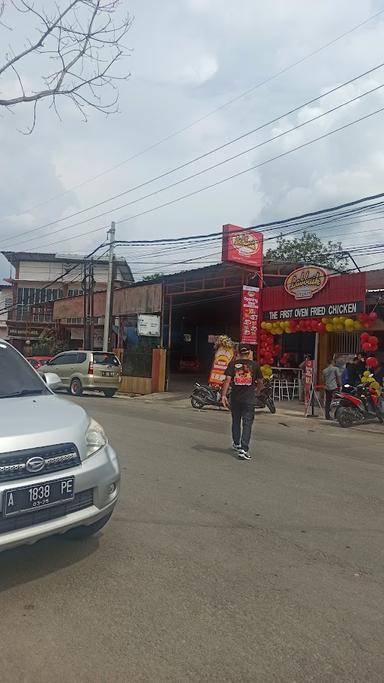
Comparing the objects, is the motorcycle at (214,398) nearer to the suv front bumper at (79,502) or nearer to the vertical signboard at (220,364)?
the vertical signboard at (220,364)

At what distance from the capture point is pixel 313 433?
13.0m

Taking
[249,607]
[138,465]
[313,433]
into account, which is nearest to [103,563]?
[249,607]

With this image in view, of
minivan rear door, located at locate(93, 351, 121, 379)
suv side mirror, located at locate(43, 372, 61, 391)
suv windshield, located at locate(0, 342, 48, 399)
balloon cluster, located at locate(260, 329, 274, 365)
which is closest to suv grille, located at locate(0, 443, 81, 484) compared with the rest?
suv windshield, located at locate(0, 342, 48, 399)

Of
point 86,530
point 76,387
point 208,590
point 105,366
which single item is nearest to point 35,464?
point 86,530

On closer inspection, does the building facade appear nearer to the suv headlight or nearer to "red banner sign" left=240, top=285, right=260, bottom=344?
"red banner sign" left=240, top=285, right=260, bottom=344

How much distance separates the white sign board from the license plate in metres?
20.4

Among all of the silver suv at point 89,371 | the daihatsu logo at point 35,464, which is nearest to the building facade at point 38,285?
the silver suv at point 89,371

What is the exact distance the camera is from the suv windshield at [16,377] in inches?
191

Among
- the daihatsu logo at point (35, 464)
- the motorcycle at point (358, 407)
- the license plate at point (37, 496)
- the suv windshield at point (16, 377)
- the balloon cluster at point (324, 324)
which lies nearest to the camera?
the license plate at point (37, 496)

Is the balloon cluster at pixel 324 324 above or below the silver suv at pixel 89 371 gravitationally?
above

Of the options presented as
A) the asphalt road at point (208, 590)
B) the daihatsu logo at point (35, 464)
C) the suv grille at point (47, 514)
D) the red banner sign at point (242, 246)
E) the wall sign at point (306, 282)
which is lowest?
the asphalt road at point (208, 590)

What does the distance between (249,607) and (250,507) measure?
2.26m

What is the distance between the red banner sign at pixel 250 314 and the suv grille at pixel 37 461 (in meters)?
16.4

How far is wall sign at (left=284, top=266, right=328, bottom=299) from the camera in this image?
18.8 metres
